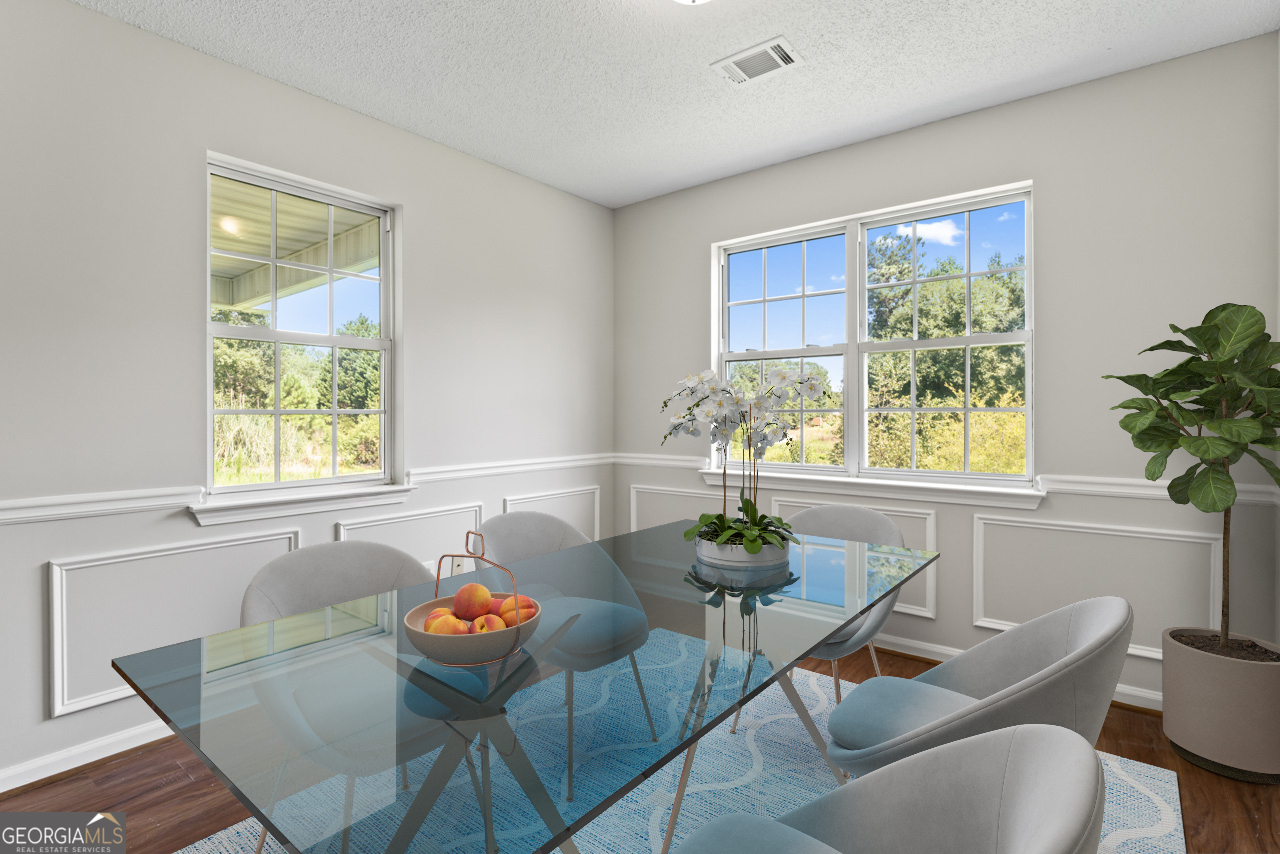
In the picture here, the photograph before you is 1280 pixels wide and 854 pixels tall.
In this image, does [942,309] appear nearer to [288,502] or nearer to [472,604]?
[472,604]

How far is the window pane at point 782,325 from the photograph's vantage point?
3.93 meters

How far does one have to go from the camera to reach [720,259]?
167 inches

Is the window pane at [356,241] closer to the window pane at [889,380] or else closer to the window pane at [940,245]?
the window pane at [889,380]

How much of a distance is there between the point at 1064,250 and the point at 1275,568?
1.56m

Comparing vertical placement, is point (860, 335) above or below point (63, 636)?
above

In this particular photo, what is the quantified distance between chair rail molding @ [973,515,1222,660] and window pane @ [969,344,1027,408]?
61 cm

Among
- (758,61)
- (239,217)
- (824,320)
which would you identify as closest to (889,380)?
(824,320)

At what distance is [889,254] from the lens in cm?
357

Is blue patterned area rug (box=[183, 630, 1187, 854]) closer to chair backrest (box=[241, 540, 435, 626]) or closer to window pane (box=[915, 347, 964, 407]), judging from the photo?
chair backrest (box=[241, 540, 435, 626])

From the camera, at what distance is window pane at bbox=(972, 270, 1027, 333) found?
3.19 metres

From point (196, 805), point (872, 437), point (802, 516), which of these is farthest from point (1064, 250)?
point (196, 805)

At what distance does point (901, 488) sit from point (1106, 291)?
50.9 inches

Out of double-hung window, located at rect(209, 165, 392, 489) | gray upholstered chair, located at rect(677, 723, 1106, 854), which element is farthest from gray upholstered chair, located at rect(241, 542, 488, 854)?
double-hung window, located at rect(209, 165, 392, 489)

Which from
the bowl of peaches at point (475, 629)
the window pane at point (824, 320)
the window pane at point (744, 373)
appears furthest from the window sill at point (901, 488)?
the bowl of peaches at point (475, 629)
